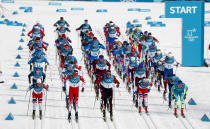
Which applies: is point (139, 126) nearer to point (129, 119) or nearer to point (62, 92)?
point (129, 119)

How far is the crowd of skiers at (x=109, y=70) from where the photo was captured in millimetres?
24875

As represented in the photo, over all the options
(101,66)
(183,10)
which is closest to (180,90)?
(101,66)

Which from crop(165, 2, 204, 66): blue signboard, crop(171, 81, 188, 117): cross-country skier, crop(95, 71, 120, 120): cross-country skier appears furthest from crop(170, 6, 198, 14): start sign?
crop(95, 71, 120, 120): cross-country skier

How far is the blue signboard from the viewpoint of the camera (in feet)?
113

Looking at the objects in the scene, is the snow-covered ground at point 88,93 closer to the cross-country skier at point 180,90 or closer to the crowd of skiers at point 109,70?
the crowd of skiers at point 109,70

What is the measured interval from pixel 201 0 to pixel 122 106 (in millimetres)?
9990

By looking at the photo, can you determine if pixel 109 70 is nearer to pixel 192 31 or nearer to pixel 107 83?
pixel 107 83

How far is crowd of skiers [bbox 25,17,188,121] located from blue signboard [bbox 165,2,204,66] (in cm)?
265

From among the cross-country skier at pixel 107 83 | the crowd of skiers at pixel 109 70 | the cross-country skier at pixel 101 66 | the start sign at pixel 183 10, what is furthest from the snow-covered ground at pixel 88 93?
the start sign at pixel 183 10

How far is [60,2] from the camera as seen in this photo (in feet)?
182

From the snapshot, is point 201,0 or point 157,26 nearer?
point 201,0

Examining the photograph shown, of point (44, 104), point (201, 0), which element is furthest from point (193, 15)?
point (44, 104)

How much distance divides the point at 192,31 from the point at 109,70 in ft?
32.2

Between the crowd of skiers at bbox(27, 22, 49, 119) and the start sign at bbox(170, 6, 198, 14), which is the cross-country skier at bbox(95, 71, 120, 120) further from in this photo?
the start sign at bbox(170, 6, 198, 14)
